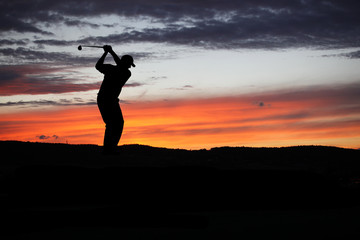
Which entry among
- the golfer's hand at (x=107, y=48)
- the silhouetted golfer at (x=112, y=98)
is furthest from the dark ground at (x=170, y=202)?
the golfer's hand at (x=107, y=48)

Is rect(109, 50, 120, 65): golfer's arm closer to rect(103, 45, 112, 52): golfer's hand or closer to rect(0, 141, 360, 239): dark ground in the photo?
rect(103, 45, 112, 52): golfer's hand

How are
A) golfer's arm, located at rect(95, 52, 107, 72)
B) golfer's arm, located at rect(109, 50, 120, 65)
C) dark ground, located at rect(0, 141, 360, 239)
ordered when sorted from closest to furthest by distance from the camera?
dark ground, located at rect(0, 141, 360, 239) → golfer's arm, located at rect(95, 52, 107, 72) → golfer's arm, located at rect(109, 50, 120, 65)

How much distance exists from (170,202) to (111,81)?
5.02m

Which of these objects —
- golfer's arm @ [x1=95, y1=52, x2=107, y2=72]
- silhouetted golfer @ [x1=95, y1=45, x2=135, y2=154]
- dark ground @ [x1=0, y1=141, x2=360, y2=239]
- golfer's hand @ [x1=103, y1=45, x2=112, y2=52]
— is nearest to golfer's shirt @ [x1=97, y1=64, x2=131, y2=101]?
silhouetted golfer @ [x1=95, y1=45, x2=135, y2=154]

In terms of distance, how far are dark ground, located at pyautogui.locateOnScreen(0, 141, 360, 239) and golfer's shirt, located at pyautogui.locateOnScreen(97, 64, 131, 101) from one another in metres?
1.81

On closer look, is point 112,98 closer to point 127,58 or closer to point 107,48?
point 127,58

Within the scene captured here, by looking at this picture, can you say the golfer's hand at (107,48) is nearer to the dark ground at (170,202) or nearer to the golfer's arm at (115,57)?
the golfer's arm at (115,57)

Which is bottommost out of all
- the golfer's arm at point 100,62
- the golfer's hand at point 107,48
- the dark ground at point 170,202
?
the dark ground at point 170,202

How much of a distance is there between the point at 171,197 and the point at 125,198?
3.19 ft

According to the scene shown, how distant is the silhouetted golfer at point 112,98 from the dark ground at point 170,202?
2.55ft

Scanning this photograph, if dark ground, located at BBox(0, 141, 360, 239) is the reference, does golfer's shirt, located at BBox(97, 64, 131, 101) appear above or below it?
above

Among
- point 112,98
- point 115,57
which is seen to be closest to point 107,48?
point 115,57

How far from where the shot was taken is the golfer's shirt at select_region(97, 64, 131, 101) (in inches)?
520

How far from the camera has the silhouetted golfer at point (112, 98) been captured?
1325 cm
